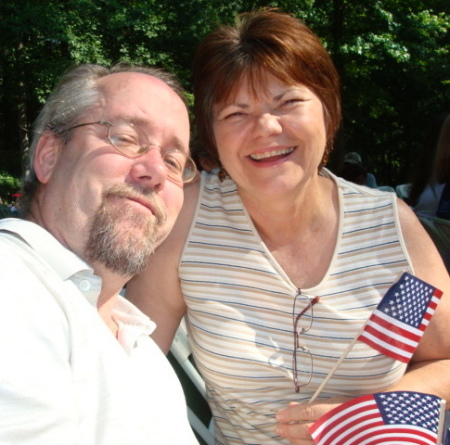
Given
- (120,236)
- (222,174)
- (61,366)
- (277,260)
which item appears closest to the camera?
(61,366)

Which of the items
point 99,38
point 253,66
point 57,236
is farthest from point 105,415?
point 99,38

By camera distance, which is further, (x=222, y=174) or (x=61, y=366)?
(x=222, y=174)

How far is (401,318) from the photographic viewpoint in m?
1.98

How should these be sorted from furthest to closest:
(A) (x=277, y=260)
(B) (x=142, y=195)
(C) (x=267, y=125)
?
1. (A) (x=277, y=260)
2. (C) (x=267, y=125)
3. (B) (x=142, y=195)

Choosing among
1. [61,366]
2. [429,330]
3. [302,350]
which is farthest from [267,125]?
[61,366]

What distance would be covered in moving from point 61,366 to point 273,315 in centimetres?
104

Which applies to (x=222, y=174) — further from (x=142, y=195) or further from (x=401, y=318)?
(x=401, y=318)

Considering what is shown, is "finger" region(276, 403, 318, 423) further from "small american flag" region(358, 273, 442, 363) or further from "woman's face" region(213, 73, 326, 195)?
"woman's face" region(213, 73, 326, 195)

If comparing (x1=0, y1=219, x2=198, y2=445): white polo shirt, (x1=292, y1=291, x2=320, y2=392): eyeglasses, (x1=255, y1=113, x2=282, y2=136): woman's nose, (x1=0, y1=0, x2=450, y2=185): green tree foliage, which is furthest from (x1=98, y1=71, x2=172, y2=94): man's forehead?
(x1=0, y1=0, x2=450, y2=185): green tree foliage

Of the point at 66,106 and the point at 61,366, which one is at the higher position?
the point at 66,106

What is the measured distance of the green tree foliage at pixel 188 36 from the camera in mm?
13039

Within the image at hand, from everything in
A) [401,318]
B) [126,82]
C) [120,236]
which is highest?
[126,82]

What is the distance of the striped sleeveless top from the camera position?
86.7 inches

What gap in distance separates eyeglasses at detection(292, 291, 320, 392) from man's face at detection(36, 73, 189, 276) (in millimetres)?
602
